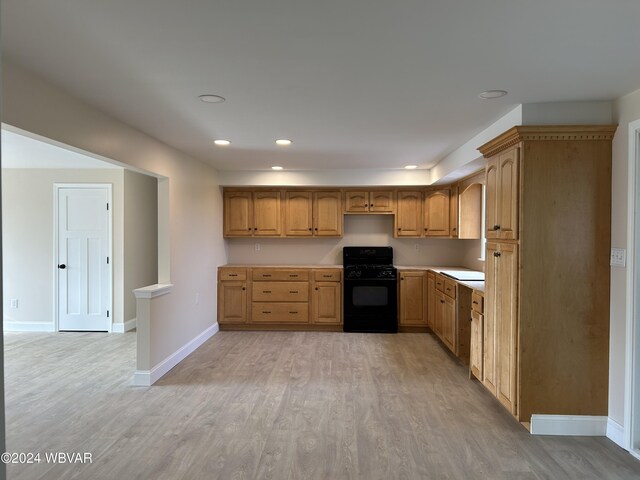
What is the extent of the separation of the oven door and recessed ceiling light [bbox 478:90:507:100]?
321 centimetres

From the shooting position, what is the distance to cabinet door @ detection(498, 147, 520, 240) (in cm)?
273

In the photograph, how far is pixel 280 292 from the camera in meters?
5.60

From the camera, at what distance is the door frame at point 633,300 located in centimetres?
247

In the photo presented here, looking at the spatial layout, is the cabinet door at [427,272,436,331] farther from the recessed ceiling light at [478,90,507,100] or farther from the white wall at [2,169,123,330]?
the white wall at [2,169,123,330]

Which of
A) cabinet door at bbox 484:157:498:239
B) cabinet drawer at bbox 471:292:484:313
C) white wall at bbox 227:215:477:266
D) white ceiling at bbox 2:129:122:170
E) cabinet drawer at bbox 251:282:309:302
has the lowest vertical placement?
cabinet drawer at bbox 251:282:309:302

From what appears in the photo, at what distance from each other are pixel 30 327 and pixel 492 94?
20.6ft

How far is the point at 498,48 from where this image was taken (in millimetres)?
1936

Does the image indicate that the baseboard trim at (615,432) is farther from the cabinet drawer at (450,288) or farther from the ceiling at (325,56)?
the ceiling at (325,56)

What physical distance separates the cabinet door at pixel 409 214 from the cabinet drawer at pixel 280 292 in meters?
1.63

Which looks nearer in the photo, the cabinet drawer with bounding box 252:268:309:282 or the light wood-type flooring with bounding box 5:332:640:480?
the light wood-type flooring with bounding box 5:332:640:480

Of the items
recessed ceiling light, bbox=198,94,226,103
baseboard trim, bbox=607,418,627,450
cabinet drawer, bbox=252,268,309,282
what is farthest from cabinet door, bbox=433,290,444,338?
recessed ceiling light, bbox=198,94,226,103

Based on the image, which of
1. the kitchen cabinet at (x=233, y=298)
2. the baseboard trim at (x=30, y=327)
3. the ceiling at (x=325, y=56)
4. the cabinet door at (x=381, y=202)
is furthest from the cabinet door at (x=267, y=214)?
the baseboard trim at (x=30, y=327)

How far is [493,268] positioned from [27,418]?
12.1 ft

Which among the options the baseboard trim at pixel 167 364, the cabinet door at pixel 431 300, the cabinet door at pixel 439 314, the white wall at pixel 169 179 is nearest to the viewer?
the white wall at pixel 169 179
